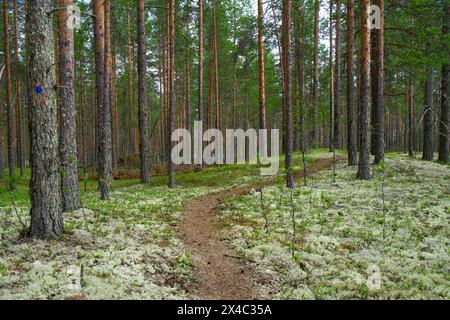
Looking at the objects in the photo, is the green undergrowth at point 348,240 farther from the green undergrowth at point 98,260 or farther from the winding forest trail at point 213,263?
the green undergrowth at point 98,260

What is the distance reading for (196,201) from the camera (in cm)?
1495

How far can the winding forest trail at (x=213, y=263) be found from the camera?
631cm

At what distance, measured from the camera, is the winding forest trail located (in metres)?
6.31

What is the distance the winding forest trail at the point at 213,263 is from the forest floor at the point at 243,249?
0.02m

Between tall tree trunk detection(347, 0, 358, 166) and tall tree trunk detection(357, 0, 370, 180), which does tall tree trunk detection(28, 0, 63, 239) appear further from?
tall tree trunk detection(347, 0, 358, 166)

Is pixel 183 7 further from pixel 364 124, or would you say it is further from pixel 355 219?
pixel 355 219

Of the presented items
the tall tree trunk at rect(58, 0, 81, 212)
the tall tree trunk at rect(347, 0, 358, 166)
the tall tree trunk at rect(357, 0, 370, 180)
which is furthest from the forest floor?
the tall tree trunk at rect(347, 0, 358, 166)

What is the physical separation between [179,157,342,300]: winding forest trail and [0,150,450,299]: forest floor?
0.07 ft

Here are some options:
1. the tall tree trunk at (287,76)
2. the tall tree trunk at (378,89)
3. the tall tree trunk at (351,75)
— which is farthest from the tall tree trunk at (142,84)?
the tall tree trunk at (378,89)

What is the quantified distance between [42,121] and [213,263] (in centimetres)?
465

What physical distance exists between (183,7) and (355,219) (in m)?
22.6

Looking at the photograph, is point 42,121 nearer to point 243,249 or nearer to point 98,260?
point 98,260

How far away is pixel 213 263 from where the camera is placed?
7.71 m
